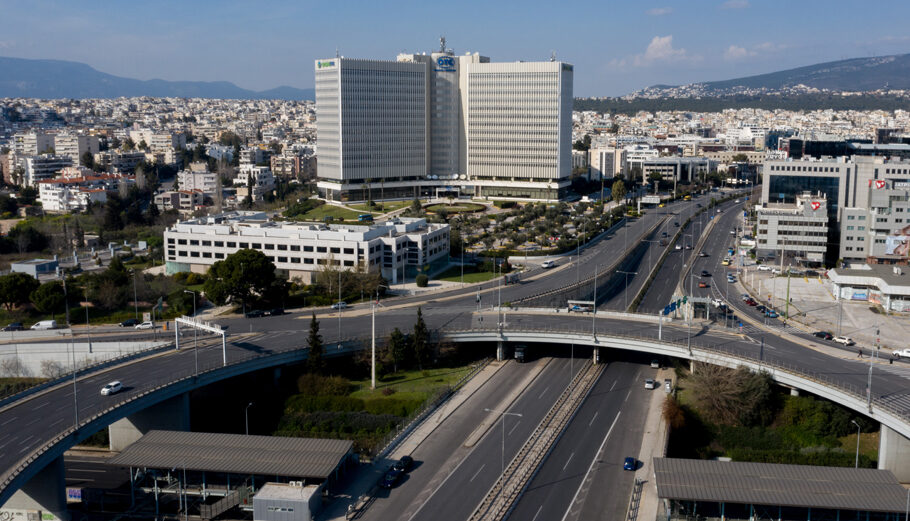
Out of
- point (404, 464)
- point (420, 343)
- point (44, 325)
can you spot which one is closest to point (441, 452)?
point (404, 464)

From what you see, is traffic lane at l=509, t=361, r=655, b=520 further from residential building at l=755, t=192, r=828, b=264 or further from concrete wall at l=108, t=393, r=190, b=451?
residential building at l=755, t=192, r=828, b=264

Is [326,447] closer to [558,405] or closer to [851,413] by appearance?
[558,405]

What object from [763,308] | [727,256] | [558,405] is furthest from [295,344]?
[727,256]

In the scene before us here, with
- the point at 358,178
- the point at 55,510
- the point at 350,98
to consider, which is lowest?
the point at 55,510

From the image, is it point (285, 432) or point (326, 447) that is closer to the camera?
point (326, 447)

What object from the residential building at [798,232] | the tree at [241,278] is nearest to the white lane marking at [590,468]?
the tree at [241,278]

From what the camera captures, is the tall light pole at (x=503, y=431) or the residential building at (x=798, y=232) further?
the residential building at (x=798, y=232)

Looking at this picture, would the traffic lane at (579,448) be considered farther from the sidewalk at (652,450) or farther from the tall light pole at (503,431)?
the tall light pole at (503,431)
